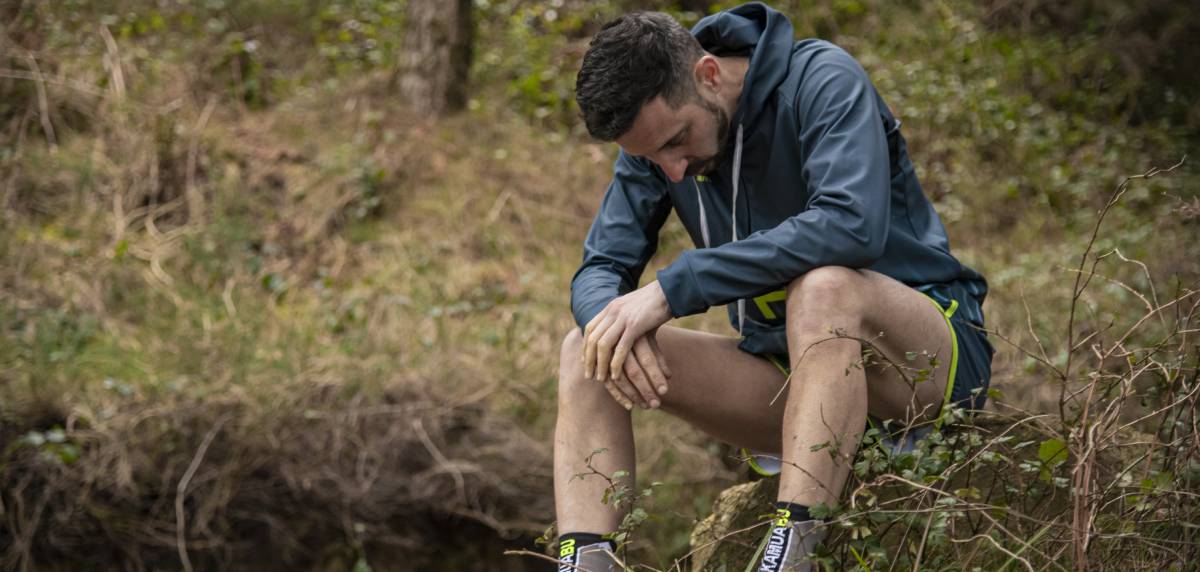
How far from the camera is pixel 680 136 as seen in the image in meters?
2.62

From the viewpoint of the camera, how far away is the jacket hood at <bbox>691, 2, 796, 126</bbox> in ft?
8.87

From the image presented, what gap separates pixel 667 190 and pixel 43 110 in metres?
4.92

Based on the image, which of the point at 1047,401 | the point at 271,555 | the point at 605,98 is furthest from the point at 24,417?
the point at 1047,401

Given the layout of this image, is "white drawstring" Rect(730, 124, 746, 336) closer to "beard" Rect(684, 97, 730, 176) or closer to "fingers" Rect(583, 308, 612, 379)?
"beard" Rect(684, 97, 730, 176)

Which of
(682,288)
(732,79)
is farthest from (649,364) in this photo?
(732,79)

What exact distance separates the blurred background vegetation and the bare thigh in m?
1.14

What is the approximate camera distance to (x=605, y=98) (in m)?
2.49

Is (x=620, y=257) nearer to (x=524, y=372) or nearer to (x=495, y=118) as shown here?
(x=524, y=372)

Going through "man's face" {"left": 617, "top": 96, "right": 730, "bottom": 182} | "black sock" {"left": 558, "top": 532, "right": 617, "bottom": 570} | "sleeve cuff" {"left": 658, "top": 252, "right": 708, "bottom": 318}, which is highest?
"man's face" {"left": 617, "top": 96, "right": 730, "bottom": 182}

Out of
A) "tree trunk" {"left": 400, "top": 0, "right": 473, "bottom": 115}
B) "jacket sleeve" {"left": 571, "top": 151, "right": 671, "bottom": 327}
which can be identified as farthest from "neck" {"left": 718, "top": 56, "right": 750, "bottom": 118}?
"tree trunk" {"left": 400, "top": 0, "right": 473, "bottom": 115}

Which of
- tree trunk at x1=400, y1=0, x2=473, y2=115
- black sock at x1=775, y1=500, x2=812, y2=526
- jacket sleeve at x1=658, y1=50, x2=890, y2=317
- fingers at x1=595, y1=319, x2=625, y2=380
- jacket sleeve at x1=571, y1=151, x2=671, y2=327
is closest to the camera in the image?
black sock at x1=775, y1=500, x2=812, y2=526

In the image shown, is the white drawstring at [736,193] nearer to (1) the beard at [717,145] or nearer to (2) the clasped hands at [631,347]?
(1) the beard at [717,145]

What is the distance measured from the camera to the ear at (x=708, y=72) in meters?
2.62

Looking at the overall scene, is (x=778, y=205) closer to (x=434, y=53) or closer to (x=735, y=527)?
(x=735, y=527)
